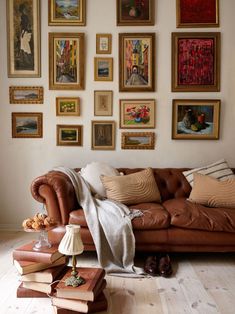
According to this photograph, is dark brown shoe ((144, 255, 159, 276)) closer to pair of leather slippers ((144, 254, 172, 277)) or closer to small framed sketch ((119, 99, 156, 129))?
pair of leather slippers ((144, 254, 172, 277))

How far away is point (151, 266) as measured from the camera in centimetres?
235

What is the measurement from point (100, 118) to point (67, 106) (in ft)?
1.33

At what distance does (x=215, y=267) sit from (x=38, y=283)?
144 centimetres

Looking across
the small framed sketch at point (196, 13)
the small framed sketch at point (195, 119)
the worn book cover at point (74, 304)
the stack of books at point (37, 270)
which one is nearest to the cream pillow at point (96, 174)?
the small framed sketch at point (195, 119)

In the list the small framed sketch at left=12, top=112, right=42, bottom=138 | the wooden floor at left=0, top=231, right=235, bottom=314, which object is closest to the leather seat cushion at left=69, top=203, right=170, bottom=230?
the wooden floor at left=0, top=231, right=235, bottom=314

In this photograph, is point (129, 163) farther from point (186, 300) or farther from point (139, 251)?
point (186, 300)

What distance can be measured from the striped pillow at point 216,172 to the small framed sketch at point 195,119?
402 millimetres

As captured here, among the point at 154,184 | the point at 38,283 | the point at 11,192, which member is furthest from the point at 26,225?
the point at 11,192

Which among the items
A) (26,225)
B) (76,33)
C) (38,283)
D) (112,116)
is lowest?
(38,283)

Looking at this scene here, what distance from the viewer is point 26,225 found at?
1.92m

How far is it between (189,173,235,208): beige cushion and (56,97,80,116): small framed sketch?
5.21 ft

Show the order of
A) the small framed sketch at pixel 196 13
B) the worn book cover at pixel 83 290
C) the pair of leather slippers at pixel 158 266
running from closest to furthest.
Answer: the worn book cover at pixel 83 290
the pair of leather slippers at pixel 158 266
the small framed sketch at pixel 196 13

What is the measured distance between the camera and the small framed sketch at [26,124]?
348cm

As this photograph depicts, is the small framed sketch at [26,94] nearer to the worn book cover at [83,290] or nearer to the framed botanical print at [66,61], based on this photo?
the framed botanical print at [66,61]
